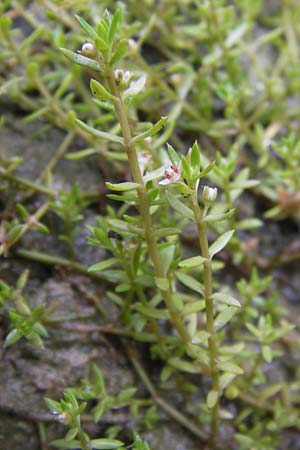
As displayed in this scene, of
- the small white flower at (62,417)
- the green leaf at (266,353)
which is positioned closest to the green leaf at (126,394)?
the small white flower at (62,417)

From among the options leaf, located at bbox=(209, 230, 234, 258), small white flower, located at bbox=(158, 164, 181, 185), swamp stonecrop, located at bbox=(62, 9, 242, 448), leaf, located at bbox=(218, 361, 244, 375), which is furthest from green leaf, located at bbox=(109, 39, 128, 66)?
leaf, located at bbox=(218, 361, 244, 375)

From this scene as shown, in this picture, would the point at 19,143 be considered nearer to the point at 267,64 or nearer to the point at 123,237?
the point at 123,237

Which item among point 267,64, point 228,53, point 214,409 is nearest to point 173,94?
point 228,53

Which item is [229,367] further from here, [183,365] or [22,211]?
[22,211]

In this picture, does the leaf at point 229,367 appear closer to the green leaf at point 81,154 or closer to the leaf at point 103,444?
the leaf at point 103,444

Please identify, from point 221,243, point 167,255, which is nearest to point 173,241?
point 167,255

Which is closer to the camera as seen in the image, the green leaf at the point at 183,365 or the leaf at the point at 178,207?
the leaf at the point at 178,207

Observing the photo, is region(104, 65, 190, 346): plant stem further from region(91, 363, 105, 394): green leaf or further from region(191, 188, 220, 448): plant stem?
region(91, 363, 105, 394): green leaf
